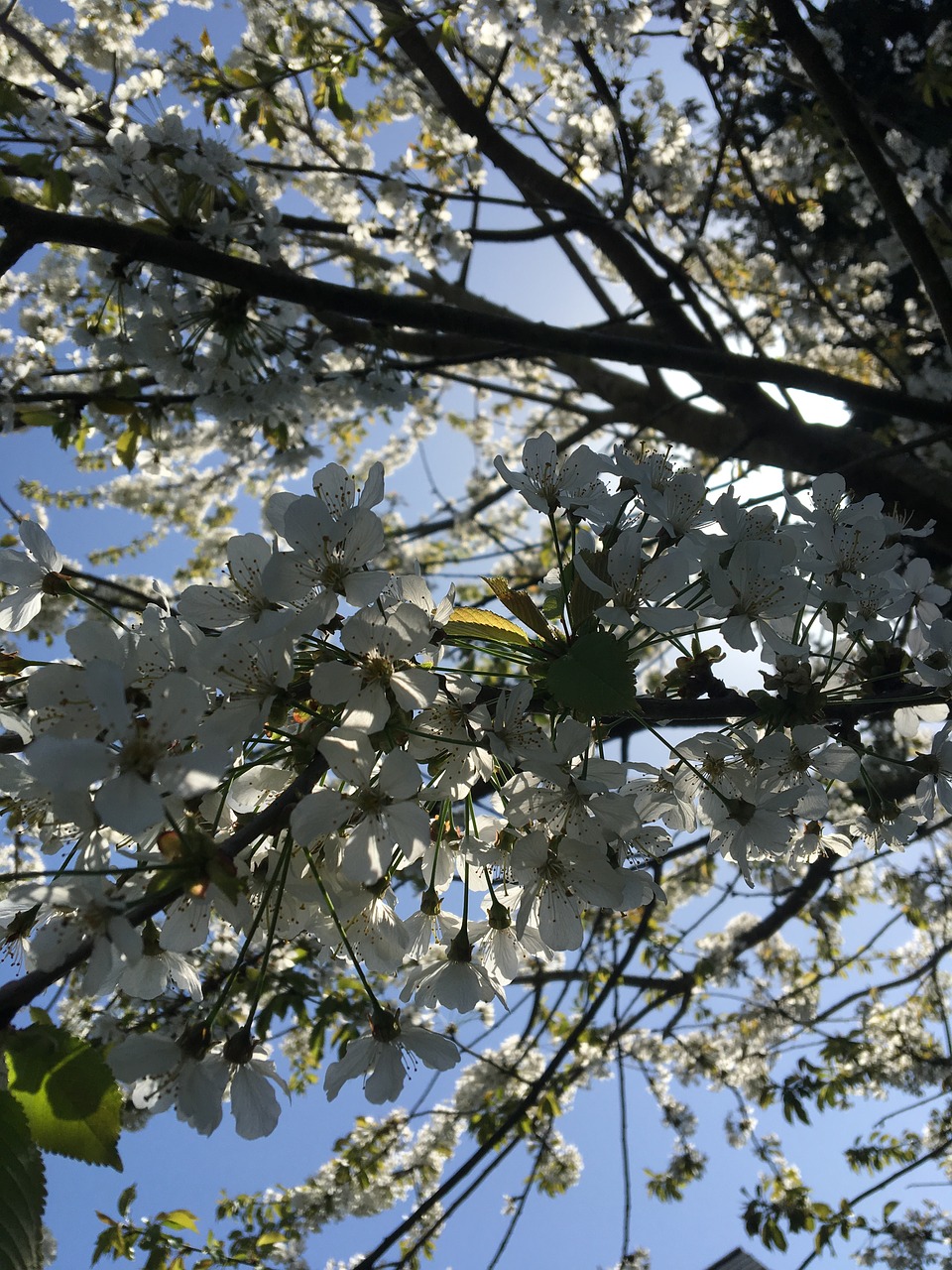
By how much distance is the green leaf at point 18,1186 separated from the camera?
73 cm

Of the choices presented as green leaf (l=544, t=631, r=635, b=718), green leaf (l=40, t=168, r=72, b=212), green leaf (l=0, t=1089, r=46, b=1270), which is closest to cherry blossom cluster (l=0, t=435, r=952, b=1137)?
green leaf (l=544, t=631, r=635, b=718)

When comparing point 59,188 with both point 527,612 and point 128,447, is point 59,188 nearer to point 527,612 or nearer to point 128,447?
point 128,447

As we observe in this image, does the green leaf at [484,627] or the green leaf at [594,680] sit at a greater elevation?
the green leaf at [484,627]

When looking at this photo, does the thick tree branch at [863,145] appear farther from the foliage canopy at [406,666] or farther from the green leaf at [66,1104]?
the green leaf at [66,1104]

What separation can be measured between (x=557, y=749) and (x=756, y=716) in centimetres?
33

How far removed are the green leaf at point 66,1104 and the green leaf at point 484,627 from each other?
67 cm

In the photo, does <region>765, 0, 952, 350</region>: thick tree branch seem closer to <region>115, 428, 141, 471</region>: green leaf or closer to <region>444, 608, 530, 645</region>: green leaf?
<region>444, 608, 530, 645</region>: green leaf

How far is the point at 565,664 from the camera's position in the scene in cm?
95

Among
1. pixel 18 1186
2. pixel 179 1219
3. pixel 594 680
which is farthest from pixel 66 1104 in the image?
pixel 179 1219

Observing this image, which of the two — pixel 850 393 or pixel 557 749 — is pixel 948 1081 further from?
pixel 557 749

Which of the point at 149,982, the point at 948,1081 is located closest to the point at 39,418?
the point at 149,982

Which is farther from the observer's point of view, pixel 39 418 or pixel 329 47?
pixel 329 47

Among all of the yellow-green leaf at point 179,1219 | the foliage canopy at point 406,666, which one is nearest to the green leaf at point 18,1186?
the foliage canopy at point 406,666

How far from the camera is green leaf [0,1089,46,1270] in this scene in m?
0.73
